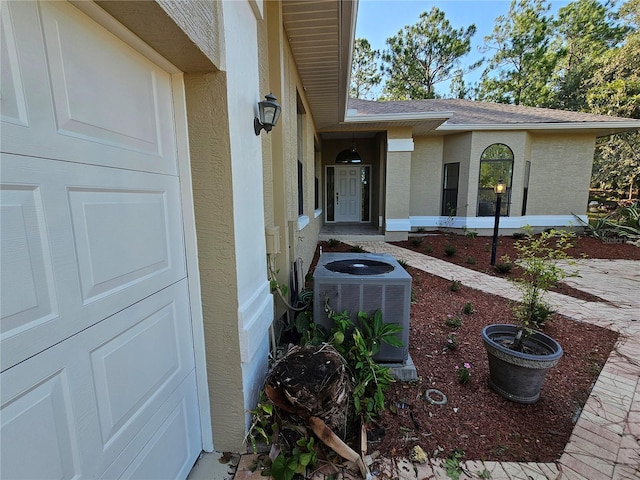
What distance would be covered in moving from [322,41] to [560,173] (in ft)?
32.6

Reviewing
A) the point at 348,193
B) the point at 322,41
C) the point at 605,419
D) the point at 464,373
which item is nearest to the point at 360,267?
the point at 464,373

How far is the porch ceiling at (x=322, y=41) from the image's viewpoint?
10.4 ft

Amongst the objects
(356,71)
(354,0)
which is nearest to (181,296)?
(354,0)

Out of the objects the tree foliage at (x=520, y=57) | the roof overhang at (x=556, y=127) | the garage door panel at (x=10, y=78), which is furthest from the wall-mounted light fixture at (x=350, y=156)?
the tree foliage at (x=520, y=57)

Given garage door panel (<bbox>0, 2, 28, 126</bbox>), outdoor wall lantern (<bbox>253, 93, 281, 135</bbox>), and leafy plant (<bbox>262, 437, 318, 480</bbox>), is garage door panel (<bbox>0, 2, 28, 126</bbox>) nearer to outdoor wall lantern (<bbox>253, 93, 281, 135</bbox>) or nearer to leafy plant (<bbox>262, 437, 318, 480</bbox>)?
outdoor wall lantern (<bbox>253, 93, 281, 135</bbox>)

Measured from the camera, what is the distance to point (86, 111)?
1.08 meters

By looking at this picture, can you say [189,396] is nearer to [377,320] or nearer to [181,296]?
[181,296]

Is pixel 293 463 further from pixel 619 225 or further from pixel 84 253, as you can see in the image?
pixel 619 225

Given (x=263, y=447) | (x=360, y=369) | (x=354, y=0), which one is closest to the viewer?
(x=263, y=447)

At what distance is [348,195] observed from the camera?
37.5 ft

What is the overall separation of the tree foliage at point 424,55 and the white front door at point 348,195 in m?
14.0

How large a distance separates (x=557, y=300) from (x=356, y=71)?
73.1 ft

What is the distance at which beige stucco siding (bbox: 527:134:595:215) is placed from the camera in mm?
9602

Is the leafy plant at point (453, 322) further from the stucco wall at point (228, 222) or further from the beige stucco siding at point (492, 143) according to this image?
the beige stucco siding at point (492, 143)
